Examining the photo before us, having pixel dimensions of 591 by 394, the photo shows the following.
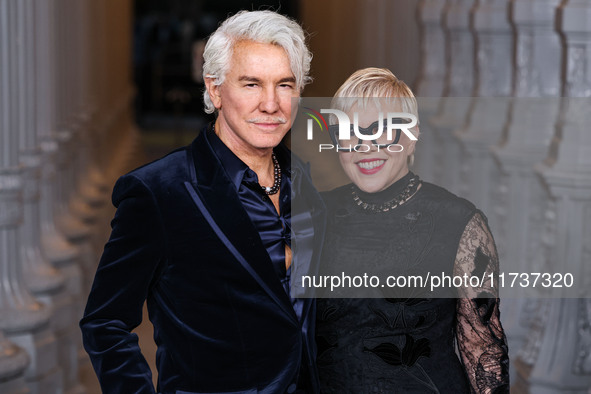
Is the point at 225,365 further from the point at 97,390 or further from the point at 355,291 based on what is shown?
the point at 97,390

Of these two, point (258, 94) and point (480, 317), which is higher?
point (258, 94)

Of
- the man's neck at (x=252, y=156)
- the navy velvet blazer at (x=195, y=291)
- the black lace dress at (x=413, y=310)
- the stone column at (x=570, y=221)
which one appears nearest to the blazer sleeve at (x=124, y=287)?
the navy velvet blazer at (x=195, y=291)

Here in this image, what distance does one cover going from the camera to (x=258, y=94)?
253cm

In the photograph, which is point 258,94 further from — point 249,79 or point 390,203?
point 390,203

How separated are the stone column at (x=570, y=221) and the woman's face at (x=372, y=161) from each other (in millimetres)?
2504

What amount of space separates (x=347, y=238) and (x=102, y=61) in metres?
11.4

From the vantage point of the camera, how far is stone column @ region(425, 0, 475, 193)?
23.9 ft

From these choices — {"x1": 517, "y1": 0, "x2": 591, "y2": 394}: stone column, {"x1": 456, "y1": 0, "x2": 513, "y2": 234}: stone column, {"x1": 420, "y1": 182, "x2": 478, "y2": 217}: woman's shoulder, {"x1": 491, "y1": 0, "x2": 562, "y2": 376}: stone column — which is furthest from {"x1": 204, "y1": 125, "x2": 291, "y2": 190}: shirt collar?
{"x1": 456, "y1": 0, "x2": 513, "y2": 234}: stone column

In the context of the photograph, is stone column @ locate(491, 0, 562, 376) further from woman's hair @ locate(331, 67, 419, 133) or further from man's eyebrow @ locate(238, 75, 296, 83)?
man's eyebrow @ locate(238, 75, 296, 83)

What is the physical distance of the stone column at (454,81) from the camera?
7297 mm

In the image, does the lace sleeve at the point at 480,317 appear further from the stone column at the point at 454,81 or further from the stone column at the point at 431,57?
the stone column at the point at 431,57

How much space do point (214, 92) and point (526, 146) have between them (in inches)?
137

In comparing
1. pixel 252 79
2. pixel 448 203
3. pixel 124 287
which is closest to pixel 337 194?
pixel 448 203

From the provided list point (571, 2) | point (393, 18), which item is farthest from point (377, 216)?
point (393, 18)
